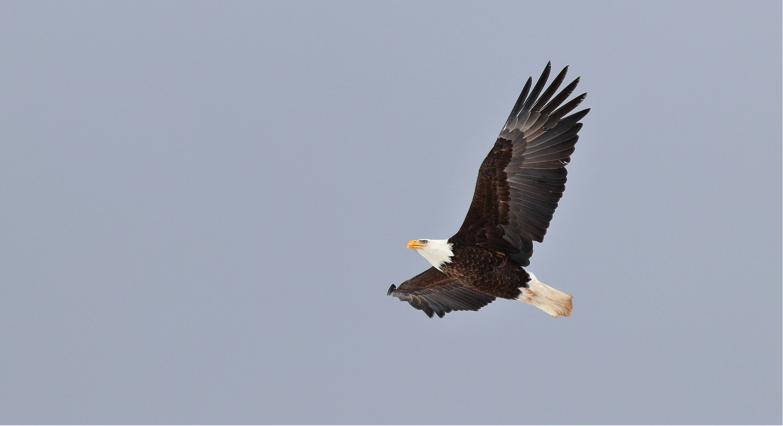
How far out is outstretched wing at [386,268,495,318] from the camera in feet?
56.7

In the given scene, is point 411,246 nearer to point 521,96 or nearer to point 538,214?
point 538,214

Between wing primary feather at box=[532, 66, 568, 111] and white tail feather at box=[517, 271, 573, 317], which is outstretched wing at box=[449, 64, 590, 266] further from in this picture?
white tail feather at box=[517, 271, 573, 317]

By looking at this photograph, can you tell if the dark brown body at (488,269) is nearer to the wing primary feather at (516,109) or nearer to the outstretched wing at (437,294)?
the outstretched wing at (437,294)

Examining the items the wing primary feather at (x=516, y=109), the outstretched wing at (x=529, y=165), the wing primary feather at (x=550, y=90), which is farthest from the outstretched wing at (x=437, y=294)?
the wing primary feather at (x=550, y=90)

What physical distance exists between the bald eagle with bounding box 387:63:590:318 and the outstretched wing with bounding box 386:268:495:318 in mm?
1691

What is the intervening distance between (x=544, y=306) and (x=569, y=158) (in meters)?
3.08

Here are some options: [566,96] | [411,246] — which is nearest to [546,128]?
[566,96]

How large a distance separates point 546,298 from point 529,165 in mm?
2745

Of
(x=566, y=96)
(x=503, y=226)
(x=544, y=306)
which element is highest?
(x=566, y=96)

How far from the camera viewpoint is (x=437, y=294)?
1767 centimetres

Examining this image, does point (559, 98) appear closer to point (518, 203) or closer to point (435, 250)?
point (518, 203)

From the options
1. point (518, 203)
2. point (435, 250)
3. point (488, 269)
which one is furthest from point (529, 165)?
point (435, 250)

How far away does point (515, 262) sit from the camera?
1491cm

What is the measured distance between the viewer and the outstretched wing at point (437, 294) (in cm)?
1728
